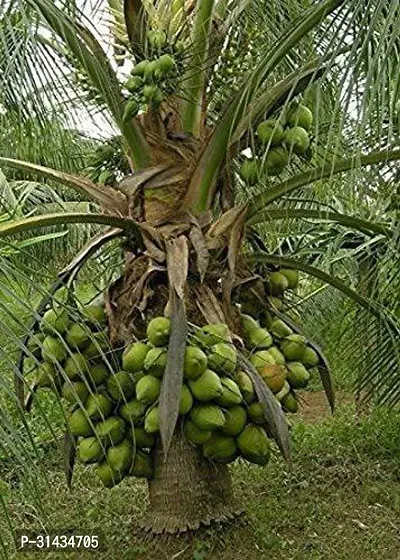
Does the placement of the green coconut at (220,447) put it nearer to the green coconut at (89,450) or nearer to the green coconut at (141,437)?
the green coconut at (141,437)

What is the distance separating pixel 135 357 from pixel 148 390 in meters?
0.12

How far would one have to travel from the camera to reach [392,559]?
282cm

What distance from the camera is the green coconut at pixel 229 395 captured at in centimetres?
211

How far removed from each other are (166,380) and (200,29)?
0.89 m

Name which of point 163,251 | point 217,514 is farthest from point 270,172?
point 217,514

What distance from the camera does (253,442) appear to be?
221 centimetres

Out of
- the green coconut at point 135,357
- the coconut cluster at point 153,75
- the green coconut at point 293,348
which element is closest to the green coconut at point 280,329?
the green coconut at point 293,348

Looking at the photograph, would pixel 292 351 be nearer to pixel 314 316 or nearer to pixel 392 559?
pixel 392 559

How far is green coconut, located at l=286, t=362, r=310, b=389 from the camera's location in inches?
94.7

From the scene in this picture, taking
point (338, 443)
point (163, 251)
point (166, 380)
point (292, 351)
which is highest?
point (163, 251)

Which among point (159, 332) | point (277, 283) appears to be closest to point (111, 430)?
point (159, 332)

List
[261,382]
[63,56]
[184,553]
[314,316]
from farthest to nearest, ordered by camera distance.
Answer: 1. [314,316]
2. [184,553]
3. [63,56]
4. [261,382]

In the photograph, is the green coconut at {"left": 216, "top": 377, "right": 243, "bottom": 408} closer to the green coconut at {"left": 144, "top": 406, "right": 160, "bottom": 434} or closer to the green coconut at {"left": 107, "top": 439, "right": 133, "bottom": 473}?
the green coconut at {"left": 144, "top": 406, "right": 160, "bottom": 434}

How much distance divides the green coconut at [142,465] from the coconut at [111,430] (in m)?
0.21
